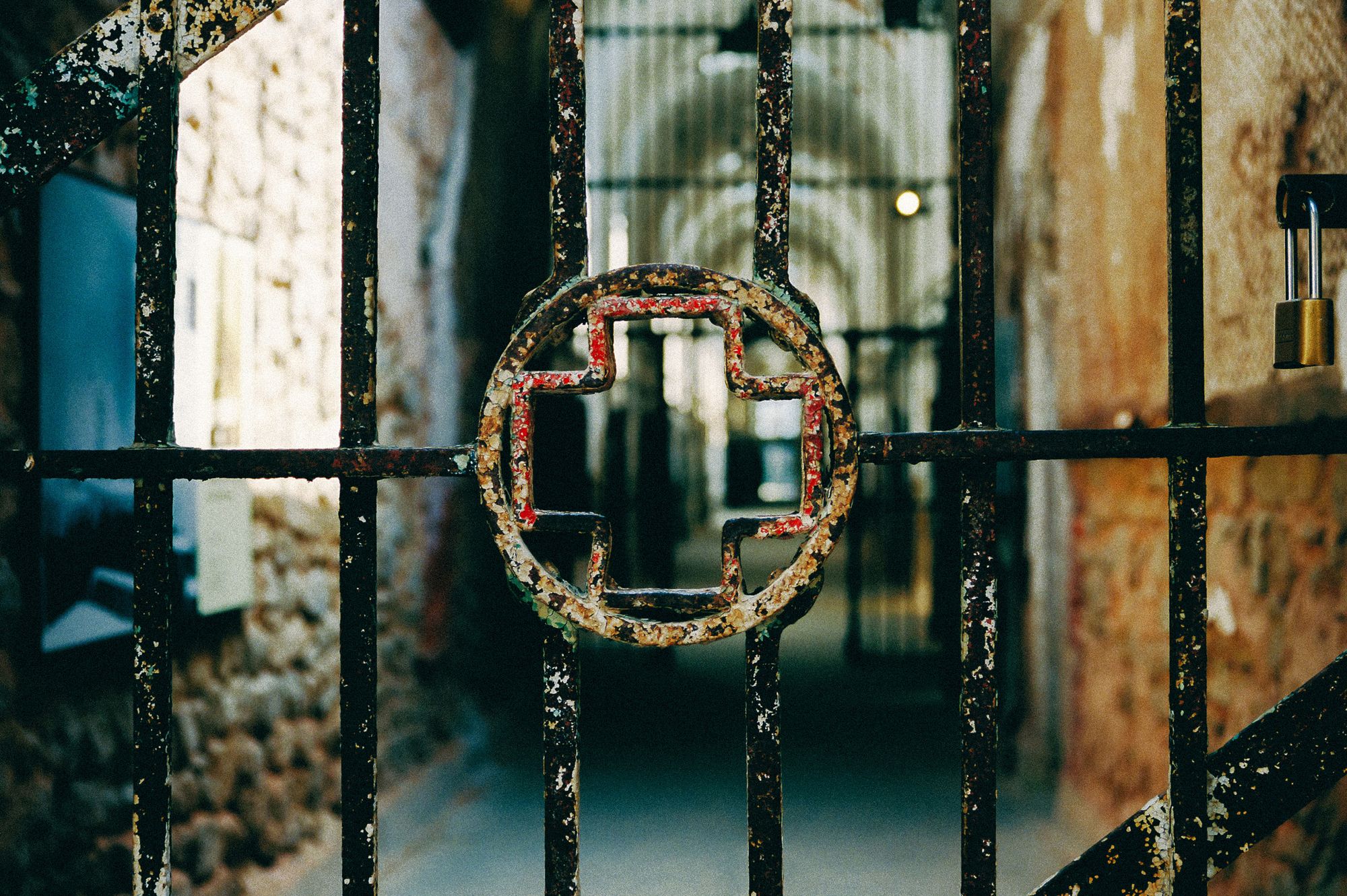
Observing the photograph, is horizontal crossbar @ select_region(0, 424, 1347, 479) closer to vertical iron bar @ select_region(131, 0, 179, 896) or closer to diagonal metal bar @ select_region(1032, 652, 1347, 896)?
vertical iron bar @ select_region(131, 0, 179, 896)

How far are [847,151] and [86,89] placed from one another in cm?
740

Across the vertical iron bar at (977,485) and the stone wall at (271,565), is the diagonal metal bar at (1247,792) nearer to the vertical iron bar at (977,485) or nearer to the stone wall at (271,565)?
the vertical iron bar at (977,485)

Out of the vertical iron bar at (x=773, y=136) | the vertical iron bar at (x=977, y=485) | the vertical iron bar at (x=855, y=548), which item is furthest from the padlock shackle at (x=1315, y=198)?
the vertical iron bar at (x=855, y=548)

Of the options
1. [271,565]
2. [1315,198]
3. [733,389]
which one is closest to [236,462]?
[733,389]

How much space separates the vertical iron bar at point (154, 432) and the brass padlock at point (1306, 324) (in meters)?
0.99

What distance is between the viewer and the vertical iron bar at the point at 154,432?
75 cm

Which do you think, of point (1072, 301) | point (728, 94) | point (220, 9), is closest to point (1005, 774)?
point (1072, 301)

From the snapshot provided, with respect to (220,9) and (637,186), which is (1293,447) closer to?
(220,9)

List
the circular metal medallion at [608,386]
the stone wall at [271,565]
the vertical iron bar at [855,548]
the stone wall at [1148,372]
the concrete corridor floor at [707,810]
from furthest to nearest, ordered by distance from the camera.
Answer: the vertical iron bar at [855,548], the concrete corridor floor at [707,810], the stone wall at [271,565], the stone wall at [1148,372], the circular metal medallion at [608,386]

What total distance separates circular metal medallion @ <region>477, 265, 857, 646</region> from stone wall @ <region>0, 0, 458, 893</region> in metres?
1.24

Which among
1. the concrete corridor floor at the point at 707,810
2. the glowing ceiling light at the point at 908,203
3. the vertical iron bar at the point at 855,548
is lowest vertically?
the concrete corridor floor at the point at 707,810

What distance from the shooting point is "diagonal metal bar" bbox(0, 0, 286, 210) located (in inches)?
29.8

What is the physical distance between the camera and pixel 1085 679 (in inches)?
107

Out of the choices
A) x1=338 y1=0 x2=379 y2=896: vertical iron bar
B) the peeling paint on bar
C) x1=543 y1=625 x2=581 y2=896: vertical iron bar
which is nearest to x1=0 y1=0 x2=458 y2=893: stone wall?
Result: the peeling paint on bar
